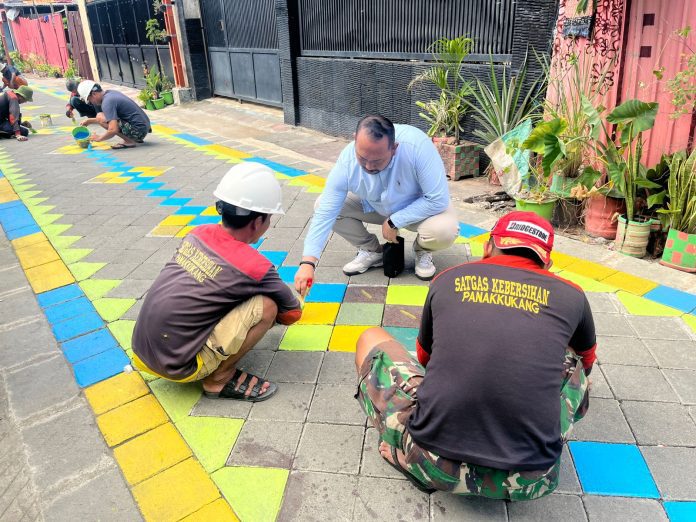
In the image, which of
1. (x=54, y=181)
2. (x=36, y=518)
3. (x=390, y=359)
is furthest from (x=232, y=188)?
(x=54, y=181)

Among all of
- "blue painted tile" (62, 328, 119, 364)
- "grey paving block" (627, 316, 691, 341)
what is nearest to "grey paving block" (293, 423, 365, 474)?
"blue painted tile" (62, 328, 119, 364)

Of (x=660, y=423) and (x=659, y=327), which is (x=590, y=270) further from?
(x=660, y=423)

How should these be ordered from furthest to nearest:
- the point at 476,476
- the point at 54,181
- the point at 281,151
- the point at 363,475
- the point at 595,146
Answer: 1. the point at 281,151
2. the point at 54,181
3. the point at 595,146
4. the point at 363,475
5. the point at 476,476

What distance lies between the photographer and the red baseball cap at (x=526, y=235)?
68.4 inches

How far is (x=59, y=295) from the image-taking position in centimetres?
353

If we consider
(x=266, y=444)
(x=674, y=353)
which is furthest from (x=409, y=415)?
(x=674, y=353)

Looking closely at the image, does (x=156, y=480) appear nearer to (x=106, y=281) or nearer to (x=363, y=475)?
(x=363, y=475)

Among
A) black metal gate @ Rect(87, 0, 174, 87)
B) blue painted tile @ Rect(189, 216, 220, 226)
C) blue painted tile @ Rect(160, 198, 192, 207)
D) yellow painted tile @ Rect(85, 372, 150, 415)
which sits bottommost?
yellow painted tile @ Rect(85, 372, 150, 415)

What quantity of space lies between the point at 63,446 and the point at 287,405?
95cm

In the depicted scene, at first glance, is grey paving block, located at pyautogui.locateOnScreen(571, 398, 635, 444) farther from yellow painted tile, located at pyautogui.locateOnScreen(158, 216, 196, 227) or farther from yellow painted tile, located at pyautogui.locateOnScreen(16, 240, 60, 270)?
yellow painted tile, located at pyautogui.locateOnScreen(16, 240, 60, 270)

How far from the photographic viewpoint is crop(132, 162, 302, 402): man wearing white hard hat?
7.48 ft

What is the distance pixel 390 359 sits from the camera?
204 cm

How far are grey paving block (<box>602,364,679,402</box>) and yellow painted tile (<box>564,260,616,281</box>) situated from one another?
1.00 m

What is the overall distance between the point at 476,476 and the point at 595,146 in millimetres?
3382
